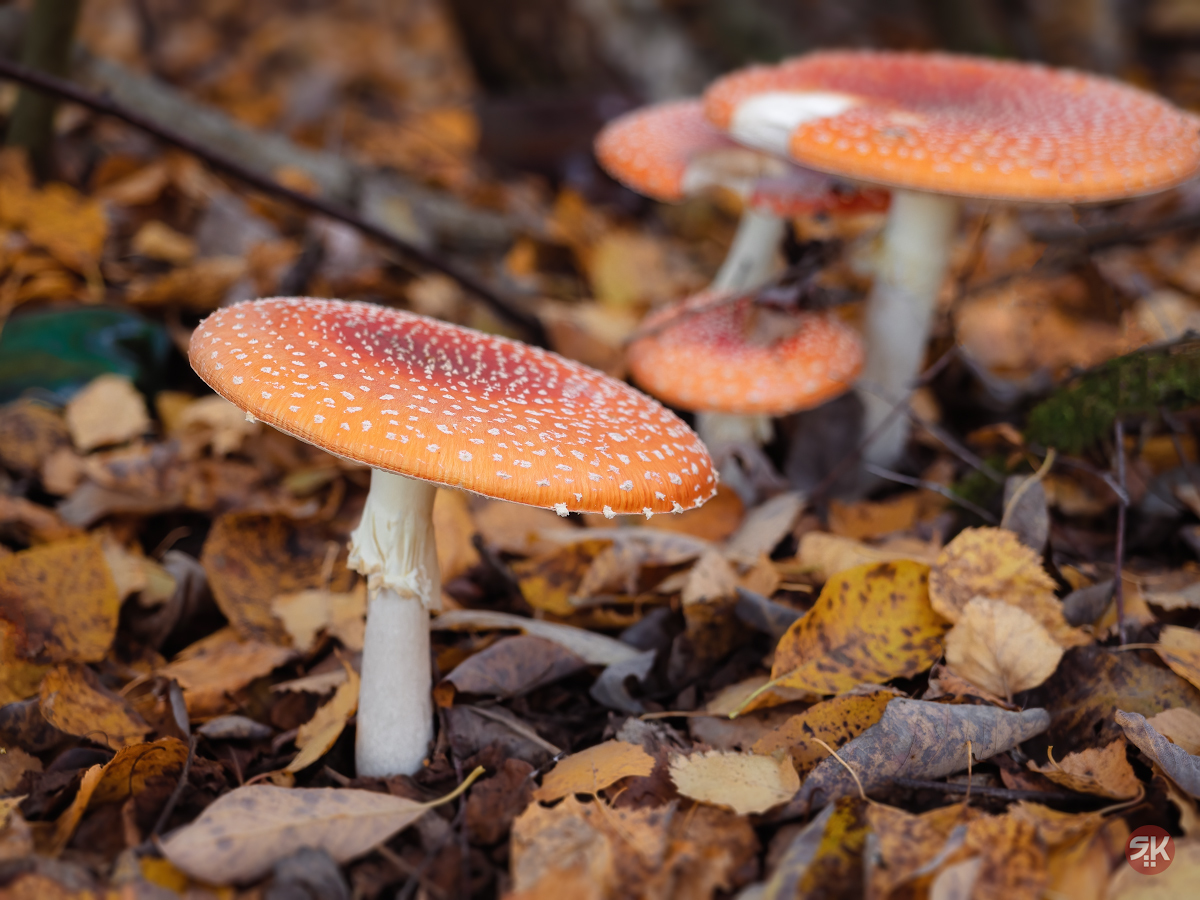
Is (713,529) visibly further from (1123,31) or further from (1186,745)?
(1123,31)

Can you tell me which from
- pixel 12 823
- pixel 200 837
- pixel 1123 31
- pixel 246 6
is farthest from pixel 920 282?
pixel 246 6

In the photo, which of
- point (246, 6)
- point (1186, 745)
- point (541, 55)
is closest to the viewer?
point (1186, 745)

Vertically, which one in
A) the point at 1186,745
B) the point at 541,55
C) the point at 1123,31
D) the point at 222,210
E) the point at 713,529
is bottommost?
the point at 713,529

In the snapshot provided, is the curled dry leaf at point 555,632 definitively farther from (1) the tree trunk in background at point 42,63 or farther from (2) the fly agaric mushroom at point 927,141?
(1) the tree trunk in background at point 42,63

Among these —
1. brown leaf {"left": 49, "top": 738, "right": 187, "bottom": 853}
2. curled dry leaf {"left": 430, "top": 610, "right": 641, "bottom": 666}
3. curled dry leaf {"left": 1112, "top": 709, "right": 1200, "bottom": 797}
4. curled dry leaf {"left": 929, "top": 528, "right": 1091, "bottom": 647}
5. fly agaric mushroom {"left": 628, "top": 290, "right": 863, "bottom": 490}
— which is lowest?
curled dry leaf {"left": 430, "top": 610, "right": 641, "bottom": 666}

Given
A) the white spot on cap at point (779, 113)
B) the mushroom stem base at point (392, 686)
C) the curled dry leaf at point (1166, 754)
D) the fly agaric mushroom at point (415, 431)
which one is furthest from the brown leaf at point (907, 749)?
the white spot on cap at point (779, 113)

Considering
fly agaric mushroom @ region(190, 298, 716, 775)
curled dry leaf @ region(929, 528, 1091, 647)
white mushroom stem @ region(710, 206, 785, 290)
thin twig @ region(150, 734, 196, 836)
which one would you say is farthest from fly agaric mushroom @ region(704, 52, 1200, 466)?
thin twig @ region(150, 734, 196, 836)

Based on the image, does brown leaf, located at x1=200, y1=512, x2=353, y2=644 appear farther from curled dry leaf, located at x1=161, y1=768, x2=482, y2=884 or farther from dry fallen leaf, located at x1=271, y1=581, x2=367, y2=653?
curled dry leaf, located at x1=161, y1=768, x2=482, y2=884
